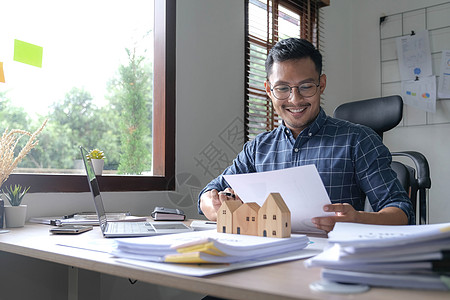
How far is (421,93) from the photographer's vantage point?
3221 mm

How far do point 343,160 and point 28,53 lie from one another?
1.25 metres

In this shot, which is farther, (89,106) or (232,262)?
(89,106)

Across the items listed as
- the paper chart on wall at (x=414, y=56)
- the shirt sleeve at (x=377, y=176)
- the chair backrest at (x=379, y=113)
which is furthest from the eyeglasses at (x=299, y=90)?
the paper chart on wall at (x=414, y=56)

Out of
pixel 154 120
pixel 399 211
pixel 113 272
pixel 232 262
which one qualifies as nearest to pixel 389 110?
pixel 399 211

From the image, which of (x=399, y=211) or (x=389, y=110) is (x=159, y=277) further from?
(x=389, y=110)

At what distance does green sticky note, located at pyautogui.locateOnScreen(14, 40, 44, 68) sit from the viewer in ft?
5.45

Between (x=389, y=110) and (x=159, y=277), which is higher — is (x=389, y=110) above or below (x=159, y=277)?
above

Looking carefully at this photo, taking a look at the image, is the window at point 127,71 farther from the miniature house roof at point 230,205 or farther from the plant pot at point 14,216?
the miniature house roof at point 230,205

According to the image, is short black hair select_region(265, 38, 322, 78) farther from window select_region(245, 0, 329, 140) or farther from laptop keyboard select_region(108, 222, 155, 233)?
window select_region(245, 0, 329, 140)

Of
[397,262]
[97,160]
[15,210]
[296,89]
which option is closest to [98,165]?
[97,160]

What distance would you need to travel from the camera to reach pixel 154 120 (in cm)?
211

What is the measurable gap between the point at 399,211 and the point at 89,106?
15.0 feet

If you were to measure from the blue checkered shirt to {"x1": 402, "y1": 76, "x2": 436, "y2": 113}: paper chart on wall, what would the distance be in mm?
1837

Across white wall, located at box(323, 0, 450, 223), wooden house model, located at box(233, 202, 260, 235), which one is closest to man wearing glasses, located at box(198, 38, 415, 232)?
wooden house model, located at box(233, 202, 260, 235)
